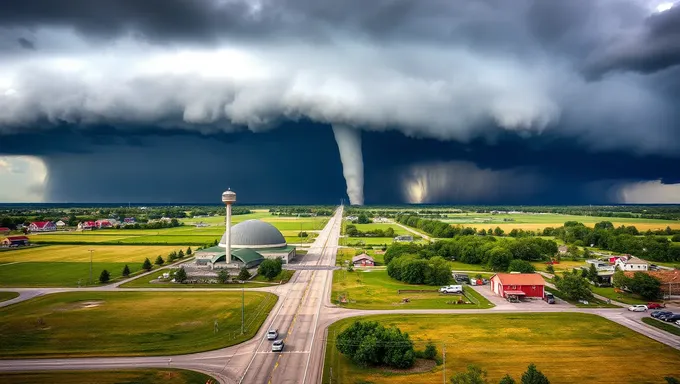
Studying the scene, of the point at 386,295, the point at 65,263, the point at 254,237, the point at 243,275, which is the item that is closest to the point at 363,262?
the point at 254,237

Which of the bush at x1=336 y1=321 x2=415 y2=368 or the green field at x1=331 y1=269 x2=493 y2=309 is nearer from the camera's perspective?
the bush at x1=336 y1=321 x2=415 y2=368

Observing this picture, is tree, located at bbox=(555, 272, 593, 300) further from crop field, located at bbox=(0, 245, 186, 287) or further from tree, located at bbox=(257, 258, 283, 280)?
crop field, located at bbox=(0, 245, 186, 287)

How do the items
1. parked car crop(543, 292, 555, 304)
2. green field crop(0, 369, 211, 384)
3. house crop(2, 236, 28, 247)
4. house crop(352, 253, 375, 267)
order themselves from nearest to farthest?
green field crop(0, 369, 211, 384), parked car crop(543, 292, 555, 304), house crop(352, 253, 375, 267), house crop(2, 236, 28, 247)

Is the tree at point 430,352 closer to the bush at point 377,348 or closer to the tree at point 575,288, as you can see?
the bush at point 377,348

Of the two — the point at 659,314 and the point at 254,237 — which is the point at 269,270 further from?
the point at 659,314

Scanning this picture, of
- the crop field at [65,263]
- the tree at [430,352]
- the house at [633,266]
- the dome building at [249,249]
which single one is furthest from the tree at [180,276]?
the house at [633,266]

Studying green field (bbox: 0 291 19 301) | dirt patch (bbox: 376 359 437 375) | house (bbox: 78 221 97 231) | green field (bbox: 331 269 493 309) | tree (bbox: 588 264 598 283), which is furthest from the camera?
house (bbox: 78 221 97 231)

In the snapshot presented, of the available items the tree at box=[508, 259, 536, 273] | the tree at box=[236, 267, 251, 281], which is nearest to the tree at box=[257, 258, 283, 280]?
the tree at box=[236, 267, 251, 281]
